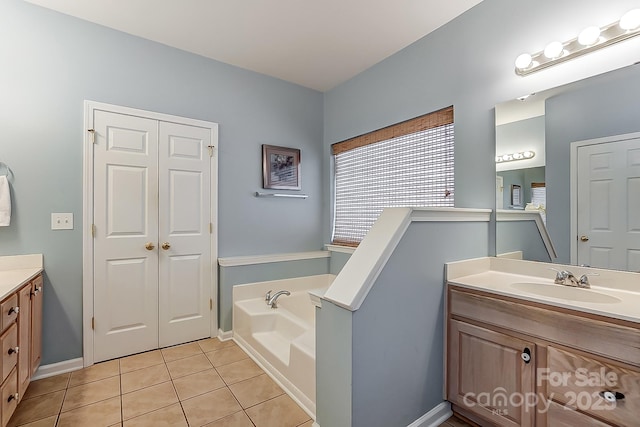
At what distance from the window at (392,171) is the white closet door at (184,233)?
1.46 m

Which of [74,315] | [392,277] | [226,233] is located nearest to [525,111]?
[392,277]

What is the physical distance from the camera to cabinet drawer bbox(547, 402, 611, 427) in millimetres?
1168

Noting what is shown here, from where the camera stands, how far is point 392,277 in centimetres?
145

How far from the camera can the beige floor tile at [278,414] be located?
5.32 ft

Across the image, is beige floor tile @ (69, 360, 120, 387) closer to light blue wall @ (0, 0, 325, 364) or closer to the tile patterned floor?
the tile patterned floor

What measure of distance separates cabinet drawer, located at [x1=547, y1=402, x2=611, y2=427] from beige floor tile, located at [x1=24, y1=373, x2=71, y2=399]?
9.30 ft

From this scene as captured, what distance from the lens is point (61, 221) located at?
2.15 metres

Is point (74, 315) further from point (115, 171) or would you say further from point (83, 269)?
point (115, 171)

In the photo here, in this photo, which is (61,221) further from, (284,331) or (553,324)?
(553,324)

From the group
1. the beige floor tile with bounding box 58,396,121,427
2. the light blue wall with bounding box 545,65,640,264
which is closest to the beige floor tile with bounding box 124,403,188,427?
the beige floor tile with bounding box 58,396,121,427

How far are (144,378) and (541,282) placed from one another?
2675 mm

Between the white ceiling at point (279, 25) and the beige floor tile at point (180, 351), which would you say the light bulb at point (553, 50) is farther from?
the beige floor tile at point (180, 351)

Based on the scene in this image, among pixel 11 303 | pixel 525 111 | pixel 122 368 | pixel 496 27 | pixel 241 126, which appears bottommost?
pixel 122 368

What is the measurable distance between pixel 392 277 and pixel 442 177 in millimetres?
1285
